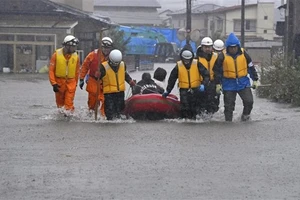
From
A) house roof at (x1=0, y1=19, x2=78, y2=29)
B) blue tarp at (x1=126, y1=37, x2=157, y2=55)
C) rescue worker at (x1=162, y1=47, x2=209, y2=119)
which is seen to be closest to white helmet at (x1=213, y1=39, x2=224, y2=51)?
rescue worker at (x1=162, y1=47, x2=209, y2=119)

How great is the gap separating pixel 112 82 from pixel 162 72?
149cm

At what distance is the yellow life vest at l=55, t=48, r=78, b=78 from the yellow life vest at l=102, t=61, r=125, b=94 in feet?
2.28

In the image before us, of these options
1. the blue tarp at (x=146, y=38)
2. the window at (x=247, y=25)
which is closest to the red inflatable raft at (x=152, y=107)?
A: the blue tarp at (x=146, y=38)

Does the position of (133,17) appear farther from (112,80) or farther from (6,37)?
(112,80)

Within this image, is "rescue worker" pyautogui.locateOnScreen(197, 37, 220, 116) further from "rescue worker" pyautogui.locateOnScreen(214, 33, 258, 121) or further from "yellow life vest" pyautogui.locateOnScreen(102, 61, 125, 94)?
"yellow life vest" pyautogui.locateOnScreen(102, 61, 125, 94)

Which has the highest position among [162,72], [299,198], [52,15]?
[52,15]

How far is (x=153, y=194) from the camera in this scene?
27.2 ft

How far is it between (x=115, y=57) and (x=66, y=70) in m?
1.15

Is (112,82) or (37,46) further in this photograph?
(37,46)

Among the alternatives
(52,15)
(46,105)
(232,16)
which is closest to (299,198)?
(46,105)

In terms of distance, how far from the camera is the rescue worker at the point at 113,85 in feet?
51.9

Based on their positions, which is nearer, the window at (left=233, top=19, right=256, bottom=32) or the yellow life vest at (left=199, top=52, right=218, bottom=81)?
the yellow life vest at (left=199, top=52, right=218, bottom=81)

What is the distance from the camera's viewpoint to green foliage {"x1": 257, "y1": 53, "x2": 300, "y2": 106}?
806 inches

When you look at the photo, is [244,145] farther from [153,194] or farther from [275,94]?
[275,94]
